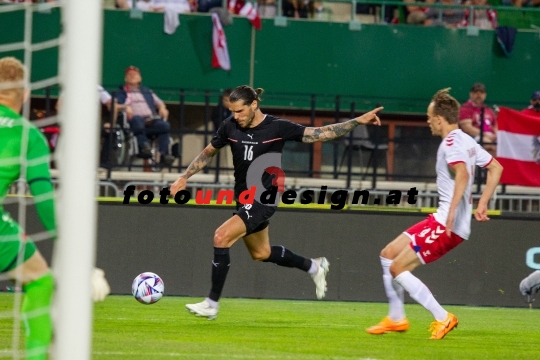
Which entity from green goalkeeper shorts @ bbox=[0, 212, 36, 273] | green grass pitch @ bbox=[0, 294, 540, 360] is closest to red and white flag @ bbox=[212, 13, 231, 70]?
green grass pitch @ bbox=[0, 294, 540, 360]

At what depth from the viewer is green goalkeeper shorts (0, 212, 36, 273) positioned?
611 centimetres

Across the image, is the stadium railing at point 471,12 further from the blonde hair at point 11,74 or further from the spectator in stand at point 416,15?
the blonde hair at point 11,74

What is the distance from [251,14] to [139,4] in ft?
6.83

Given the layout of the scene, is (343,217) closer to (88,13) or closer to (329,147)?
(329,147)

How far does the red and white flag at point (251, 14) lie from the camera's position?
20.0m

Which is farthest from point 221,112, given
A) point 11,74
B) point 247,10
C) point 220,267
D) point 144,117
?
point 11,74

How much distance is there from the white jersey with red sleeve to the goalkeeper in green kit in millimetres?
4274

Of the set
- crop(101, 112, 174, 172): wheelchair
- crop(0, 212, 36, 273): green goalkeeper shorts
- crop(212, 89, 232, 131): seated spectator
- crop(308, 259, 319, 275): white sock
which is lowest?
crop(308, 259, 319, 275): white sock

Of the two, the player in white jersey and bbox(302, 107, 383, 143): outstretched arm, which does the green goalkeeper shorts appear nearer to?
the player in white jersey

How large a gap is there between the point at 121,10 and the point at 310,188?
223 inches

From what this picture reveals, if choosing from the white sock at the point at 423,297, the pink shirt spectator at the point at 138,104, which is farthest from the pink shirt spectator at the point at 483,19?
the white sock at the point at 423,297

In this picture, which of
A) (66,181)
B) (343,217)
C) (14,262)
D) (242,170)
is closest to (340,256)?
(343,217)

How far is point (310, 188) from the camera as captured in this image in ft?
53.7

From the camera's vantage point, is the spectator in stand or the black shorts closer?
the black shorts
